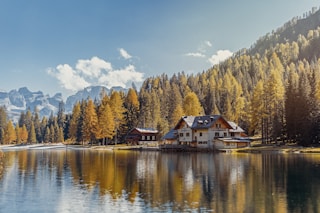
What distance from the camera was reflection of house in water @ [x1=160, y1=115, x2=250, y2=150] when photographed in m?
91.7

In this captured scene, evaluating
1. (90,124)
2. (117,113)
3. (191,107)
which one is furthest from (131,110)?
(191,107)

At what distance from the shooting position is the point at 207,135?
94.1 metres

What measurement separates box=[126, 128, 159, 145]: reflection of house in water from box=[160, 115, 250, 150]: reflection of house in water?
18.7 m

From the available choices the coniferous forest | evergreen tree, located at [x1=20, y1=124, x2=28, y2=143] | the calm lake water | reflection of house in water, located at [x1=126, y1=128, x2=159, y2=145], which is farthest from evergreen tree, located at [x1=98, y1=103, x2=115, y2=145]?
the calm lake water

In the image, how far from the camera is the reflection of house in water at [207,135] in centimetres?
9169

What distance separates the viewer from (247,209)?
22062 millimetres

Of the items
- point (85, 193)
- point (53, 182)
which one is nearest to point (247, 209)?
point (85, 193)

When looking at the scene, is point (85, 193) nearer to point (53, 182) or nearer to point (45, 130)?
point (53, 182)

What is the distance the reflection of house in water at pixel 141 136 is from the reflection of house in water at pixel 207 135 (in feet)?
61.5

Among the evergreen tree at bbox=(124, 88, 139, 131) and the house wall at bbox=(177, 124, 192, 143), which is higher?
the evergreen tree at bbox=(124, 88, 139, 131)

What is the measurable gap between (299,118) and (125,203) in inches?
2612

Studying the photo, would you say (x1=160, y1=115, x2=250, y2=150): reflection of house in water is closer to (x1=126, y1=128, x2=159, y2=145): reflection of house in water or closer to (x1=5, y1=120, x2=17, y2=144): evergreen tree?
(x1=126, y1=128, x2=159, y2=145): reflection of house in water

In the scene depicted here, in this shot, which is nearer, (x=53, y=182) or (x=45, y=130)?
(x=53, y=182)

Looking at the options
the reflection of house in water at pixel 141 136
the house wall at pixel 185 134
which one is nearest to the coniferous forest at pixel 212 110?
the reflection of house in water at pixel 141 136
